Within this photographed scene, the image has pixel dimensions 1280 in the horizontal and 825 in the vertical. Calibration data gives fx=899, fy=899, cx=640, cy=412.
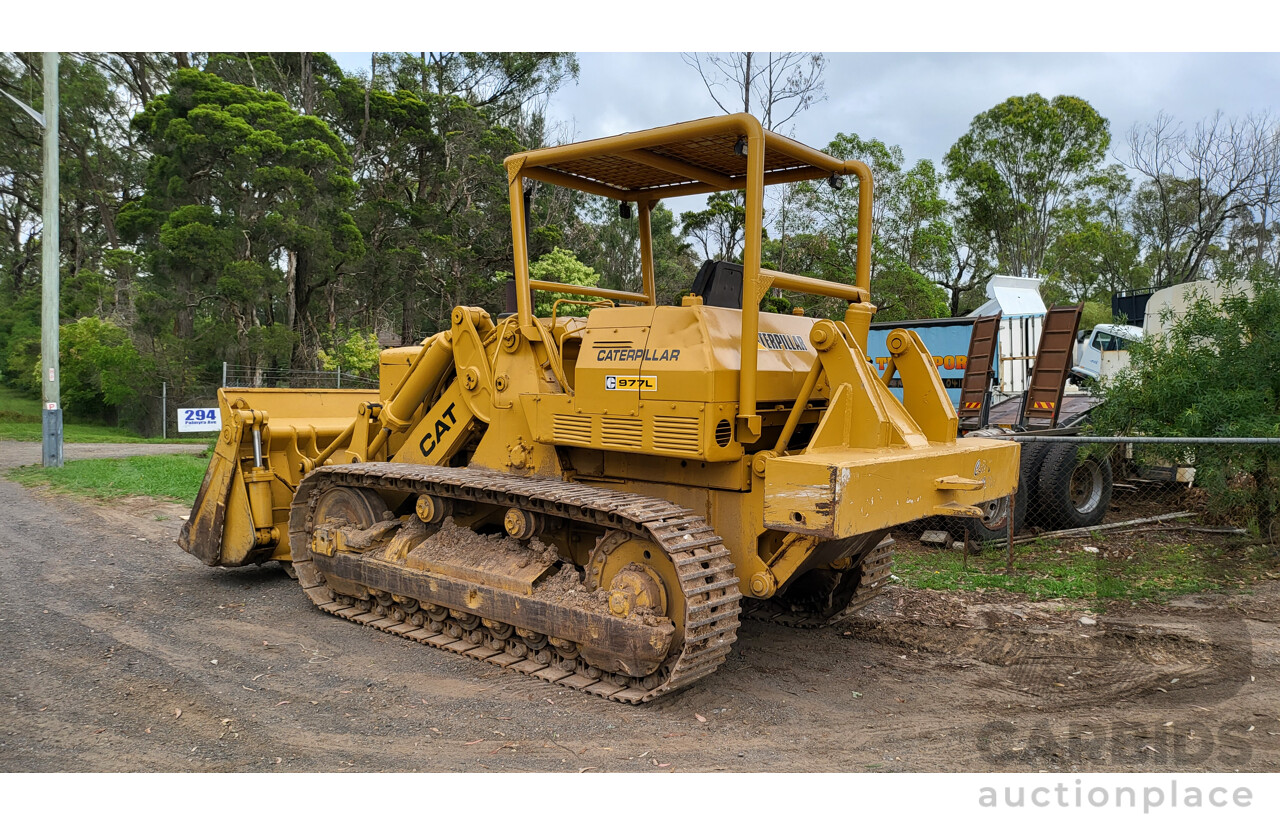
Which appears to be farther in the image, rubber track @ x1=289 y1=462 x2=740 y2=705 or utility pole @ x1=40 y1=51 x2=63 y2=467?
utility pole @ x1=40 y1=51 x2=63 y2=467

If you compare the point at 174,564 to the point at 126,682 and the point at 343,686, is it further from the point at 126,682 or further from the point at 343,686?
the point at 343,686

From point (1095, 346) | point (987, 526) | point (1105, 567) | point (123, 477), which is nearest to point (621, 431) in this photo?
point (987, 526)

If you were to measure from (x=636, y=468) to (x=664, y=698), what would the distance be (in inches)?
56.5

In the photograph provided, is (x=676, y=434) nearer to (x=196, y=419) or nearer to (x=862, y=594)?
(x=862, y=594)

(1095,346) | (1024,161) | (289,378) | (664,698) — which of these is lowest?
(664,698)

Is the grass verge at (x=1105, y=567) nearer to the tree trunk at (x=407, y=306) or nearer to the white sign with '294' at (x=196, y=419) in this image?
the white sign with '294' at (x=196, y=419)

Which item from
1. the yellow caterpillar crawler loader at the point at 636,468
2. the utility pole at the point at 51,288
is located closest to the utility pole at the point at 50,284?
the utility pole at the point at 51,288

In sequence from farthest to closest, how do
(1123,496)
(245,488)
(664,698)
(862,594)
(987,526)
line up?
(1123,496)
(987,526)
(245,488)
(862,594)
(664,698)

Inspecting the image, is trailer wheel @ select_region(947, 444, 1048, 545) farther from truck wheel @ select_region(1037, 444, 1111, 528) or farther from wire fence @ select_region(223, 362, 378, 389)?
wire fence @ select_region(223, 362, 378, 389)

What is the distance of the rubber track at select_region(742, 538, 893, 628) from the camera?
245 inches

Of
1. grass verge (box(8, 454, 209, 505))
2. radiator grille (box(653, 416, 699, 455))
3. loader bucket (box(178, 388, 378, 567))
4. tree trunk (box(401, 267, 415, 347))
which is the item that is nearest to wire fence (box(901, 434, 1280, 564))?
radiator grille (box(653, 416, 699, 455))

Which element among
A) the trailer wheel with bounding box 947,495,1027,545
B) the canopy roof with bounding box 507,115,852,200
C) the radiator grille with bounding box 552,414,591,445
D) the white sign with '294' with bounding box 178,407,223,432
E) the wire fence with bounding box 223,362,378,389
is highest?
the canopy roof with bounding box 507,115,852,200

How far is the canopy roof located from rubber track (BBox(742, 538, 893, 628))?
2.62 m

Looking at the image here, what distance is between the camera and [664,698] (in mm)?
4867
